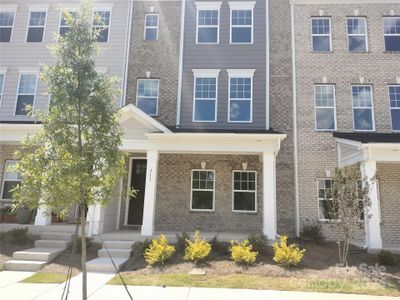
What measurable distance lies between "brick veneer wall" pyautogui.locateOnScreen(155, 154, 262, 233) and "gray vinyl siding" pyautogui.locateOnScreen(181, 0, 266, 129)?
5.10 feet

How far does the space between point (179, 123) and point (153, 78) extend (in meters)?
2.49

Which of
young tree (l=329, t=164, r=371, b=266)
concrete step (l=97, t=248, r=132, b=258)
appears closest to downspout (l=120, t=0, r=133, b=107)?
concrete step (l=97, t=248, r=132, b=258)

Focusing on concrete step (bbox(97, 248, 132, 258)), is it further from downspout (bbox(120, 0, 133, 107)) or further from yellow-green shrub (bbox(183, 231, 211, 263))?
downspout (bbox(120, 0, 133, 107))

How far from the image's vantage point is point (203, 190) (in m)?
14.2

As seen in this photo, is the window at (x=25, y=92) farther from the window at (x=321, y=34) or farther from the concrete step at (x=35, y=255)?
the window at (x=321, y=34)

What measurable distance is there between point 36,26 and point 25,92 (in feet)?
11.2

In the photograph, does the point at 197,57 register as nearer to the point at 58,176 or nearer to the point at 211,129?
the point at 211,129

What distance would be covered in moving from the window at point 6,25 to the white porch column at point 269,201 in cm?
1384

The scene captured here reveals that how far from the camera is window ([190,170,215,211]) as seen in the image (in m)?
14.1

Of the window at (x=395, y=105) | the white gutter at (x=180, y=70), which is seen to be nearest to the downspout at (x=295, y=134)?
the window at (x=395, y=105)

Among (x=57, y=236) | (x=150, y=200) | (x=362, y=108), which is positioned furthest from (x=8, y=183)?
(x=362, y=108)

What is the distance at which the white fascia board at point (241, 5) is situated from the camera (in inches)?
621

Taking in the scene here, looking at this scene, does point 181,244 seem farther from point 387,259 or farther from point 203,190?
point 387,259

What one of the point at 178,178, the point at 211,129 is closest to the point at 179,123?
the point at 211,129
